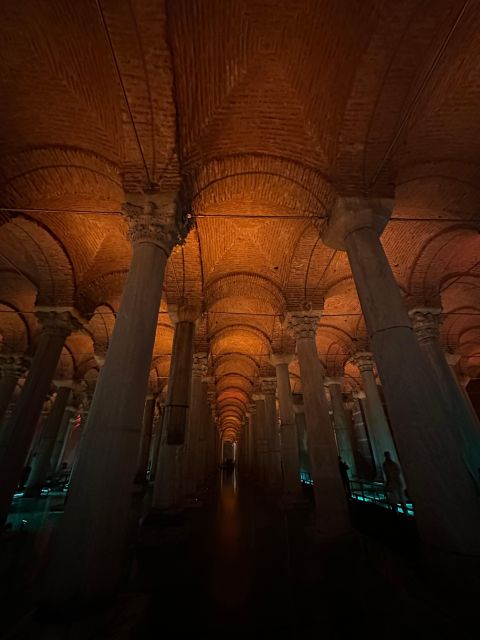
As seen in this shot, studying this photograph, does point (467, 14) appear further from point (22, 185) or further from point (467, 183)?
point (22, 185)

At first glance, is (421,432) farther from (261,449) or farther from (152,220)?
(261,449)

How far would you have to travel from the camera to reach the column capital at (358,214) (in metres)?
4.40

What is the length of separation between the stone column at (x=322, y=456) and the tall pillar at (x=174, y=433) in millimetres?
2571

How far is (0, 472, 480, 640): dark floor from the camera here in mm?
2098

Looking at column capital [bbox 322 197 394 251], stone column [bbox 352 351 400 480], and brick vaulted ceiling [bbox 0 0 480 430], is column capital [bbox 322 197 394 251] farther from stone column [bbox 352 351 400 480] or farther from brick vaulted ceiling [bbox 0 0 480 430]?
stone column [bbox 352 351 400 480]

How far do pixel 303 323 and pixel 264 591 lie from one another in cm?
512

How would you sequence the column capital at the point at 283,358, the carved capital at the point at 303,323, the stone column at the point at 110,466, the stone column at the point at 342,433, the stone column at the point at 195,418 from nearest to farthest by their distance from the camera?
the stone column at the point at 110,466 < the carved capital at the point at 303,323 < the stone column at the point at 195,418 < the column capital at the point at 283,358 < the stone column at the point at 342,433

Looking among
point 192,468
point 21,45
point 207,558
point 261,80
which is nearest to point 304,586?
point 207,558

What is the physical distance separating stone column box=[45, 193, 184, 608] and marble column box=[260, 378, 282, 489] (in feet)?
31.5

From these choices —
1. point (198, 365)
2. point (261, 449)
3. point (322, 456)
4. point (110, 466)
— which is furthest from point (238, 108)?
point (261, 449)

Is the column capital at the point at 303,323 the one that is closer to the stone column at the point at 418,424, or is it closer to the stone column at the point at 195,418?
the stone column at the point at 418,424

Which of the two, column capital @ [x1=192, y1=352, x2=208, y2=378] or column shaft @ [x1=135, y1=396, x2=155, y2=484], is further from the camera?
column shaft @ [x1=135, y1=396, x2=155, y2=484]

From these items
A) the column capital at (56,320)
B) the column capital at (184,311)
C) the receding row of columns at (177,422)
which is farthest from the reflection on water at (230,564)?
the column capital at (56,320)

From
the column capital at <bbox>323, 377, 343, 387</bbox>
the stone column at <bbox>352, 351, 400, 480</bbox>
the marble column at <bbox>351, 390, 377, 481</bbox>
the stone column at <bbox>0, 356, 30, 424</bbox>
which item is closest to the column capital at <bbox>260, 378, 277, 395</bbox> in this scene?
the column capital at <bbox>323, 377, 343, 387</bbox>
